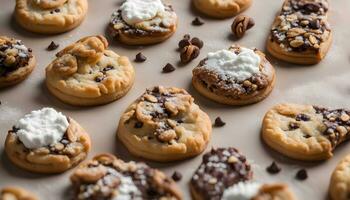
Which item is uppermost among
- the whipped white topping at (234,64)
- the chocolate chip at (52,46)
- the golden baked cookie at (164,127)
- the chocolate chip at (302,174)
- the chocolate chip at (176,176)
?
the whipped white topping at (234,64)

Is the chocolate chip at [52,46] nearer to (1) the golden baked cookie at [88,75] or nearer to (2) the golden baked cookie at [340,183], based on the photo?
(1) the golden baked cookie at [88,75]

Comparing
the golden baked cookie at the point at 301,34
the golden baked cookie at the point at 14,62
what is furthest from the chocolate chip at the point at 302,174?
the golden baked cookie at the point at 14,62

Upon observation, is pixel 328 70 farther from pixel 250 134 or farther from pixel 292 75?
Result: pixel 250 134

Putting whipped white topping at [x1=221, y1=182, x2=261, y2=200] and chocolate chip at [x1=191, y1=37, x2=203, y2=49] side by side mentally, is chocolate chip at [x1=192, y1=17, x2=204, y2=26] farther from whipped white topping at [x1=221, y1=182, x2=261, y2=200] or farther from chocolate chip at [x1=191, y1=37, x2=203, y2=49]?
whipped white topping at [x1=221, y1=182, x2=261, y2=200]

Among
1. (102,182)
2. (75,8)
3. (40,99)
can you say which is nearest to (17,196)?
(102,182)

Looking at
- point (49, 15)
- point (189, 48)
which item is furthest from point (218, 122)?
point (49, 15)

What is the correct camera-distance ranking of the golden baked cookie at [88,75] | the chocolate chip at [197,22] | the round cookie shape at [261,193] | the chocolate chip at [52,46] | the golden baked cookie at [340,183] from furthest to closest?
the chocolate chip at [197,22]
the chocolate chip at [52,46]
the golden baked cookie at [88,75]
the golden baked cookie at [340,183]
the round cookie shape at [261,193]

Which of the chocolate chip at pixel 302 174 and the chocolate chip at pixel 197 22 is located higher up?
the chocolate chip at pixel 197 22
